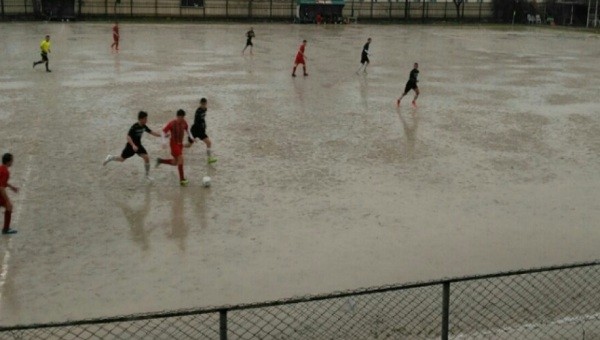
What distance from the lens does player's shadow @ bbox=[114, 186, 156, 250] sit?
11297mm

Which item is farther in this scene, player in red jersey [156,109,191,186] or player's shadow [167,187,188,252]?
player in red jersey [156,109,191,186]

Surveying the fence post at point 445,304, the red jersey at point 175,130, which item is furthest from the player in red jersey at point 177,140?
the fence post at point 445,304

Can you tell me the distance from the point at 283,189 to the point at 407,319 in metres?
5.74

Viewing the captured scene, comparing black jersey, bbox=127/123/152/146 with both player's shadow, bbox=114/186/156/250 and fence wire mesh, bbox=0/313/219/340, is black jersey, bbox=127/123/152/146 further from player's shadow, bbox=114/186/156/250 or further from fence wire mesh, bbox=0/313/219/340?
fence wire mesh, bbox=0/313/219/340

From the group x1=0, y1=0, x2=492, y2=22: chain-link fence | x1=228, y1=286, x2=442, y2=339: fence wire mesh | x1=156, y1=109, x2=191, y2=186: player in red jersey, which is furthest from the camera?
x1=0, y1=0, x2=492, y2=22: chain-link fence

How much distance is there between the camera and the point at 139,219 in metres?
12.2

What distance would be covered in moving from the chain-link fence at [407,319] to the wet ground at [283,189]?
56 cm

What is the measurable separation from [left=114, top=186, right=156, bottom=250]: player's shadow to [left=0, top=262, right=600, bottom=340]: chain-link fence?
2.73m

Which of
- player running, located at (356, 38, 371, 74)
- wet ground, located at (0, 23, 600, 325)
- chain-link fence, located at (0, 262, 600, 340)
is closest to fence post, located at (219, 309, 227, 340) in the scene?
chain-link fence, located at (0, 262, 600, 340)

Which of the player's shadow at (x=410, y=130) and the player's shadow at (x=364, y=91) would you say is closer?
the player's shadow at (x=410, y=130)

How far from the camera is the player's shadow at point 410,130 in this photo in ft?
57.7

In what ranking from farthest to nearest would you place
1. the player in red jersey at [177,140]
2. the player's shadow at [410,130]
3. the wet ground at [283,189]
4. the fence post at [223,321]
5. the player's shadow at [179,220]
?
the player's shadow at [410,130]
the player in red jersey at [177,140]
the player's shadow at [179,220]
the wet ground at [283,189]
the fence post at [223,321]

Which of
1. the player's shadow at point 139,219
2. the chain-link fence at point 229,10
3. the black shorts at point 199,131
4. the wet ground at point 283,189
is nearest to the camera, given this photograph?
the wet ground at point 283,189

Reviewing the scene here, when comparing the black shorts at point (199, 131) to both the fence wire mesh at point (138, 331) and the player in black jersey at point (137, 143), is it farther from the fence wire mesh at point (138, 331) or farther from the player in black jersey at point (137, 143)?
the fence wire mesh at point (138, 331)
